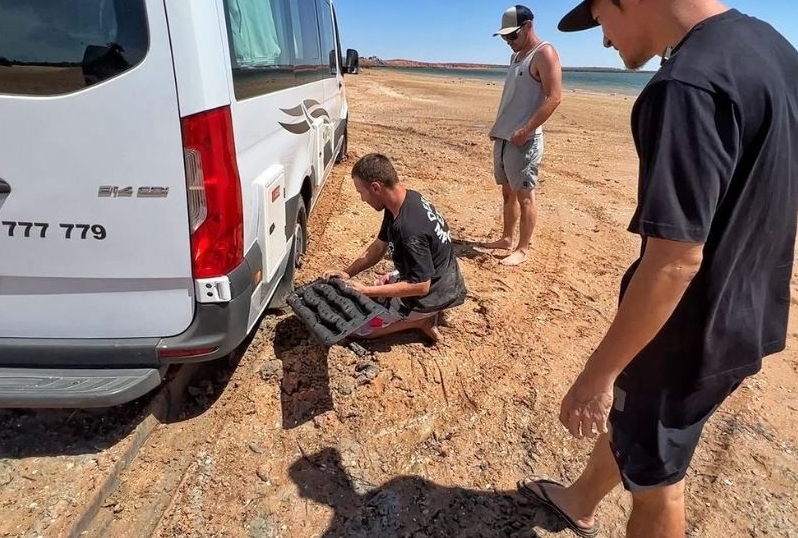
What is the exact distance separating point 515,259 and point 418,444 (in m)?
2.41

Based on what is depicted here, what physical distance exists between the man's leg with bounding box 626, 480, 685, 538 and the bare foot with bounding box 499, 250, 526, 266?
307 centimetres

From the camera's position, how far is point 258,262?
2.47m

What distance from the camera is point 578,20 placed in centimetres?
164

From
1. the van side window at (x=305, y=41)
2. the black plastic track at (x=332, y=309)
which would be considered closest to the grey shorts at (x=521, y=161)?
the van side window at (x=305, y=41)

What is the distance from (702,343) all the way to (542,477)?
1363 mm

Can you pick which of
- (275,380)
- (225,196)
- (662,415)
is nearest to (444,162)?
(275,380)

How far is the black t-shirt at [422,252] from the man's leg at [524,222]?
4.47ft

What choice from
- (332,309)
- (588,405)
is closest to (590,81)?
(332,309)

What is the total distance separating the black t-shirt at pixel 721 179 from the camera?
1.08 m

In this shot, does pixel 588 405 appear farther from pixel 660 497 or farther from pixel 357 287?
pixel 357 287

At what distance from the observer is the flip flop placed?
2174mm

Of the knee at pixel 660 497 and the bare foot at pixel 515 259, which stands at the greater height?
the knee at pixel 660 497

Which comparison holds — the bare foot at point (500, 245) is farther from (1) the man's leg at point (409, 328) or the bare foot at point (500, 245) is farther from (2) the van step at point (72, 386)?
(2) the van step at point (72, 386)

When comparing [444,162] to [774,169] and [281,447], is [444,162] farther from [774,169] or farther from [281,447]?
[774,169]
